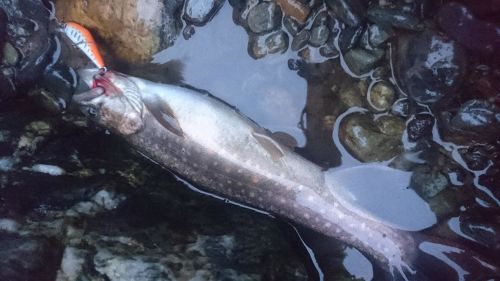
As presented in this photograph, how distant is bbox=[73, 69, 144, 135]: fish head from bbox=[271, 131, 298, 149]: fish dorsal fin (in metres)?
1.19

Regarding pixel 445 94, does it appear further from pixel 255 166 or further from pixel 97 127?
pixel 97 127

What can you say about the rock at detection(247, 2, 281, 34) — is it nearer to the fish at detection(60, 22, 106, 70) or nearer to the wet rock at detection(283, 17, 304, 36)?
the wet rock at detection(283, 17, 304, 36)

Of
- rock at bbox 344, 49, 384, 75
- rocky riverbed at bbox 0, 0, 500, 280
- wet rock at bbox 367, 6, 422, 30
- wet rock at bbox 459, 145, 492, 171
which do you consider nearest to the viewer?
rocky riverbed at bbox 0, 0, 500, 280

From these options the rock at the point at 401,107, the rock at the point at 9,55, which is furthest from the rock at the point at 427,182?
the rock at the point at 9,55

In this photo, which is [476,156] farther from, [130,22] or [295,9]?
[130,22]

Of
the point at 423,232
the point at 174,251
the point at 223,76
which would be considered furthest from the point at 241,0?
the point at 423,232

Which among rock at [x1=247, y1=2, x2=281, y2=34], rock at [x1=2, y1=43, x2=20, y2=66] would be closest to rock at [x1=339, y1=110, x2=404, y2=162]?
rock at [x1=247, y1=2, x2=281, y2=34]

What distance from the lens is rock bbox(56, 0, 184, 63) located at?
398 cm

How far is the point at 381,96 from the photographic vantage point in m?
3.89

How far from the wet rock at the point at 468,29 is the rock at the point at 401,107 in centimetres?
69

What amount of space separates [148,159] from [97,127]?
597mm

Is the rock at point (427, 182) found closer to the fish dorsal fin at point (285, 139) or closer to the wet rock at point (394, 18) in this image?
the fish dorsal fin at point (285, 139)

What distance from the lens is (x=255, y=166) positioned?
3.95 m

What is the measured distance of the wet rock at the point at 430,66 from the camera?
11.1ft
